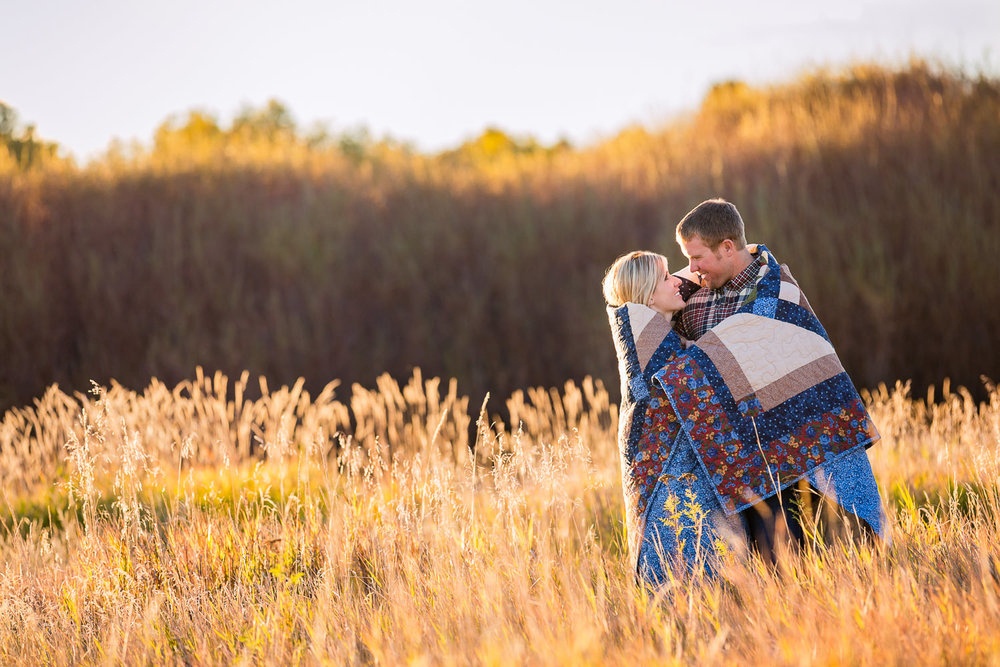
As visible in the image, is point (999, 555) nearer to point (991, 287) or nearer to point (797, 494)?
point (797, 494)

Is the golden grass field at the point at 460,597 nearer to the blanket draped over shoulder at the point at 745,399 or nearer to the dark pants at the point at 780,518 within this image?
the dark pants at the point at 780,518

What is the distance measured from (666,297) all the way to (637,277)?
5.2 inches

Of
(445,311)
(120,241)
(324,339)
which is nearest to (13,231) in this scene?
(120,241)

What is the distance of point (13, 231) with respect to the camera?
878cm

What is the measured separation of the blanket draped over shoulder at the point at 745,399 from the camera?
281cm

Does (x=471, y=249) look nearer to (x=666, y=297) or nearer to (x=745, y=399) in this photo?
(x=666, y=297)

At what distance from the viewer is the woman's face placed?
298 cm

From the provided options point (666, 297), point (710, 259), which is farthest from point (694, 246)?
point (666, 297)

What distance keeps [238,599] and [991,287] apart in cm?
759

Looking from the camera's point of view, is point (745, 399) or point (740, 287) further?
point (740, 287)

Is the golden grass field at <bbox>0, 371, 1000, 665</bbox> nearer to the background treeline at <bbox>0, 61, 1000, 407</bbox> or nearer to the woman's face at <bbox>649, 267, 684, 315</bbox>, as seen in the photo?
the woman's face at <bbox>649, 267, 684, 315</bbox>

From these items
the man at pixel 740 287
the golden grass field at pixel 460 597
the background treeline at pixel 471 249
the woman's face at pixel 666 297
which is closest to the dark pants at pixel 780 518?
the man at pixel 740 287

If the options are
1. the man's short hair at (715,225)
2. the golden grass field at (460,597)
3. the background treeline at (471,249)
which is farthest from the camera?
the background treeline at (471,249)

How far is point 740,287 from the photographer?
9.90ft
